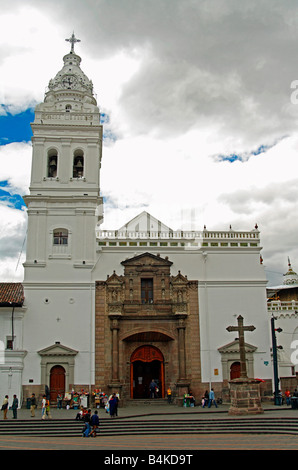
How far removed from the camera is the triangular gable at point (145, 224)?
33406mm

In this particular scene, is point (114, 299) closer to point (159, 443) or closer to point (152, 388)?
point (152, 388)

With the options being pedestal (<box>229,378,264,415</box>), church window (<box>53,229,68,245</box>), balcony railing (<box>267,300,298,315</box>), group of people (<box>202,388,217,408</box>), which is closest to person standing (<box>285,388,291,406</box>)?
group of people (<box>202,388,217,408</box>)

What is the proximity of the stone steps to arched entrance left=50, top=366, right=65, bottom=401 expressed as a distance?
607 cm

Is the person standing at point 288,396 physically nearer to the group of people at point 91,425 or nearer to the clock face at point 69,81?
the group of people at point 91,425

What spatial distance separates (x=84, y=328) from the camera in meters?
28.6

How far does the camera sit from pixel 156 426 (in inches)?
790

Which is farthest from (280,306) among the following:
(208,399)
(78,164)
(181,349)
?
(78,164)

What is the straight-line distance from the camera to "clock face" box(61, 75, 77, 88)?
113 ft

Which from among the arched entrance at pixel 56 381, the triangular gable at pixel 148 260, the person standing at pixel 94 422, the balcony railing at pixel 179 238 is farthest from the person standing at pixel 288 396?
the arched entrance at pixel 56 381

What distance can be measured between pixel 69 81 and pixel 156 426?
2541 cm

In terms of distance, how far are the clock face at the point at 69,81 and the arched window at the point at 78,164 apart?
5.56m

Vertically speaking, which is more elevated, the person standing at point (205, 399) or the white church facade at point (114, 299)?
the white church facade at point (114, 299)

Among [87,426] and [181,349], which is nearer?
[87,426]
